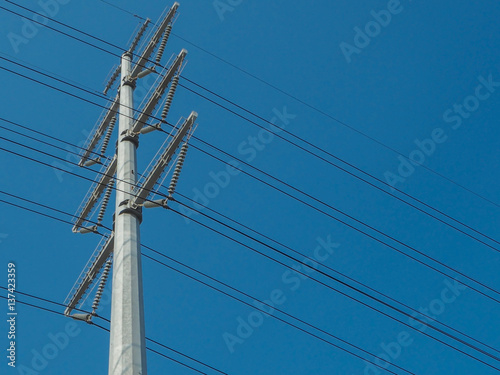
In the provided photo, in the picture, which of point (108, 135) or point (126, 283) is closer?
point (126, 283)

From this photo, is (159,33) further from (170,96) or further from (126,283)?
(126,283)

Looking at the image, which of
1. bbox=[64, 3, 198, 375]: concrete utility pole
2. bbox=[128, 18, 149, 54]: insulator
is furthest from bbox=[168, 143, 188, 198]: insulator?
bbox=[128, 18, 149, 54]: insulator

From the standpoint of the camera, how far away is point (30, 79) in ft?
55.8

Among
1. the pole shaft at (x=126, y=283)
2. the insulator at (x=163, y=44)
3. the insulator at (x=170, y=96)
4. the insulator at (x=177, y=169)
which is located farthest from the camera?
the insulator at (x=163, y=44)

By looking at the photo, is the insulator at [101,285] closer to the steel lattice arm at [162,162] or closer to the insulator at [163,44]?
the steel lattice arm at [162,162]

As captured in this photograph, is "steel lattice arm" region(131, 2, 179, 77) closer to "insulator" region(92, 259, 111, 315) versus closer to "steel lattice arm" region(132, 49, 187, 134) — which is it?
"steel lattice arm" region(132, 49, 187, 134)

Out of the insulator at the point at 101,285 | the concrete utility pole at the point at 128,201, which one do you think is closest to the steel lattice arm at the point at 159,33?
the concrete utility pole at the point at 128,201

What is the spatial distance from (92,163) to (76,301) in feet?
17.9

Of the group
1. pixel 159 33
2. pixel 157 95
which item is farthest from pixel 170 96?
pixel 159 33

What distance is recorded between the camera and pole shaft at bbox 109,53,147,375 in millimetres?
11625

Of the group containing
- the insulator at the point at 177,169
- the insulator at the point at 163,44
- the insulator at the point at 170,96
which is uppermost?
the insulator at the point at 163,44

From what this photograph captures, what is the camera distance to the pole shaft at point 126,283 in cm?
1162

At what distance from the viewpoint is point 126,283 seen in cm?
1284

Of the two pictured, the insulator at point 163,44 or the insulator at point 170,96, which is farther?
the insulator at point 163,44
